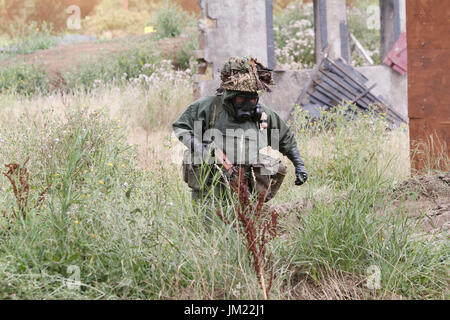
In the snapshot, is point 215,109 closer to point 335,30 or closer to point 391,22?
point 335,30

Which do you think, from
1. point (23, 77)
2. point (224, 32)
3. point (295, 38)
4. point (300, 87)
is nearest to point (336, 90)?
point (300, 87)

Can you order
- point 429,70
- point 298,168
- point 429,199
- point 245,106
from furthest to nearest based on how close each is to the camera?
point 429,70 < point 429,199 < point 298,168 < point 245,106

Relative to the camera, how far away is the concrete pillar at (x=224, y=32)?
29.5 feet

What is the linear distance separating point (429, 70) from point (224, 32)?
13.8 feet

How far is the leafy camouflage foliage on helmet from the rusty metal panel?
2345 millimetres

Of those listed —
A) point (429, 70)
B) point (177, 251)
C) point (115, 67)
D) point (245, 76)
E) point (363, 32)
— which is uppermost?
point (363, 32)

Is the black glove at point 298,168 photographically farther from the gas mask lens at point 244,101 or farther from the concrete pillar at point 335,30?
the concrete pillar at point 335,30

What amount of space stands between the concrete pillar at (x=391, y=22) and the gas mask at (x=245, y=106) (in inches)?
311

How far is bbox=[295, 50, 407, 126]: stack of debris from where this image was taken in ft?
31.7

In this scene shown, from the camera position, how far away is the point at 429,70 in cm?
558

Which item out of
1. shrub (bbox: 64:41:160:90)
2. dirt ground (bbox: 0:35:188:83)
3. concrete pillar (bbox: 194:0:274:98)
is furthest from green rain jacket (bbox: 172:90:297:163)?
dirt ground (bbox: 0:35:188:83)

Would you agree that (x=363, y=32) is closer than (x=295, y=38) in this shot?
No

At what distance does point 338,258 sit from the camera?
318 centimetres
